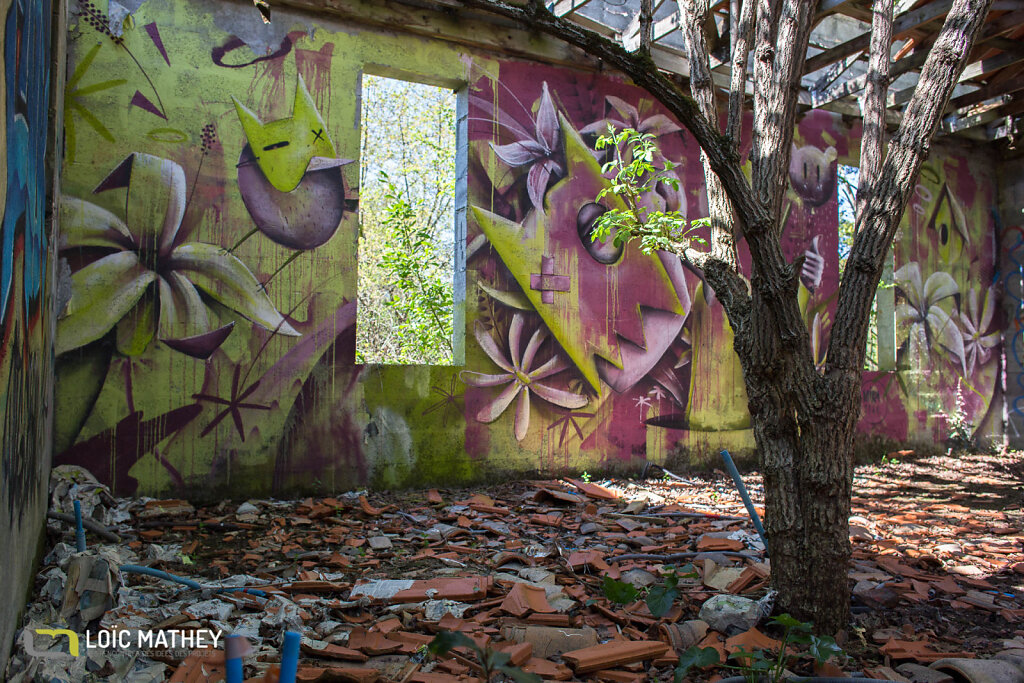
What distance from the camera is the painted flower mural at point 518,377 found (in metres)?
6.33

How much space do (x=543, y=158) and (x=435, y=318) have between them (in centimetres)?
279

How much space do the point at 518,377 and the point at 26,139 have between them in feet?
14.9

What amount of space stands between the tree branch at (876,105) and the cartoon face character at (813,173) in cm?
503

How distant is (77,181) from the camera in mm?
5055

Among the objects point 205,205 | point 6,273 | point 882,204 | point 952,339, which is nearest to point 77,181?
point 205,205

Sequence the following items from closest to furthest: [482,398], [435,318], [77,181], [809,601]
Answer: [809,601] < [77,181] < [482,398] < [435,318]

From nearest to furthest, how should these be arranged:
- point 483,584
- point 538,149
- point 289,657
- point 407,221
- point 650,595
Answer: point 289,657
point 650,595
point 483,584
point 538,149
point 407,221

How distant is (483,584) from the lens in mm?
3518

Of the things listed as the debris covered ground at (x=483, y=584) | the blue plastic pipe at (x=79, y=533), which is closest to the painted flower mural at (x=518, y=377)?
the debris covered ground at (x=483, y=584)

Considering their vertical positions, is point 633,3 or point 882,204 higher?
point 633,3

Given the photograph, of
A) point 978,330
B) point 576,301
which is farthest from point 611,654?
point 978,330

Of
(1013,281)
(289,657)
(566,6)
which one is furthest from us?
(1013,281)

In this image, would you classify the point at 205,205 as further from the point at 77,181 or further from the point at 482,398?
the point at 482,398

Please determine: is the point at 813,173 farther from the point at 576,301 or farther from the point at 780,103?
the point at 780,103
